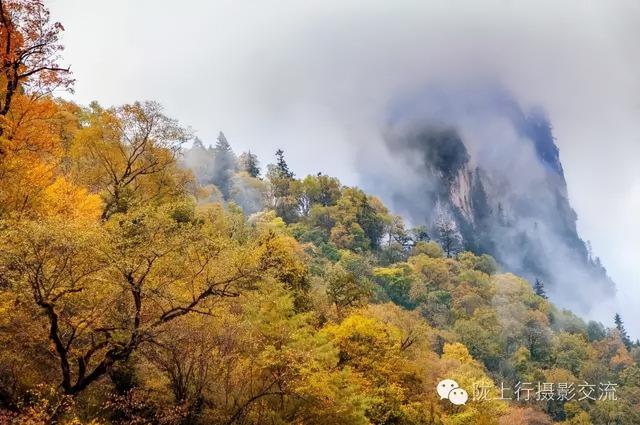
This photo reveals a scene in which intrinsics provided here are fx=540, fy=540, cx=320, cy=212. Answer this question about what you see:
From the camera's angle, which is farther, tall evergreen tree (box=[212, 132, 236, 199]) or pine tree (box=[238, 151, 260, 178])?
pine tree (box=[238, 151, 260, 178])

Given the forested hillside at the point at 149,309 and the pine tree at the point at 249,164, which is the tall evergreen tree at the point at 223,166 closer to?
the pine tree at the point at 249,164

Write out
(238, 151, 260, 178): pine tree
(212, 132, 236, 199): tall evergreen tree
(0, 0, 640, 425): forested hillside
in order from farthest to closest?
(238, 151, 260, 178): pine tree, (212, 132, 236, 199): tall evergreen tree, (0, 0, 640, 425): forested hillside

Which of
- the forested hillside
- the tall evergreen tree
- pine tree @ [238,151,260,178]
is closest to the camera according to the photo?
the forested hillside

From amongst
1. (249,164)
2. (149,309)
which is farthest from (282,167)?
(149,309)

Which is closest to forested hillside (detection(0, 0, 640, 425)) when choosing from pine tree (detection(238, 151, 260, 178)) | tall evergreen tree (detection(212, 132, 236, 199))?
tall evergreen tree (detection(212, 132, 236, 199))

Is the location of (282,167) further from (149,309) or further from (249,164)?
(149,309)

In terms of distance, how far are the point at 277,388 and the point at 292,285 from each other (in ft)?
29.3

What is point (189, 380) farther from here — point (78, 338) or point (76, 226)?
point (76, 226)

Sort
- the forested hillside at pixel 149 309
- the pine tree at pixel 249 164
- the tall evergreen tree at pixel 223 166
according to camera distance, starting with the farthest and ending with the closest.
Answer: the pine tree at pixel 249 164 < the tall evergreen tree at pixel 223 166 < the forested hillside at pixel 149 309

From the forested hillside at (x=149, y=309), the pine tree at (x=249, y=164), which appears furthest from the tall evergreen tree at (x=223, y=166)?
the forested hillside at (x=149, y=309)

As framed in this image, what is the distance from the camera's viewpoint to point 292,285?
92.9 ft

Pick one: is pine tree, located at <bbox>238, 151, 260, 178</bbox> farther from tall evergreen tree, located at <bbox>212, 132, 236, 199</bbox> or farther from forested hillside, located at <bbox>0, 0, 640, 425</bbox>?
forested hillside, located at <bbox>0, 0, 640, 425</bbox>

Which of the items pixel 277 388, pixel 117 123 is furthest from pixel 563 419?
pixel 117 123

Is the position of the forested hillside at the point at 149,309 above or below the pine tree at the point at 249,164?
below
